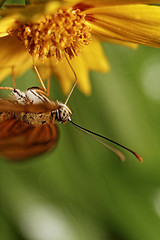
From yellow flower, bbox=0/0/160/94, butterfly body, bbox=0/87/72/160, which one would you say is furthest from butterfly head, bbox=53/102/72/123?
yellow flower, bbox=0/0/160/94

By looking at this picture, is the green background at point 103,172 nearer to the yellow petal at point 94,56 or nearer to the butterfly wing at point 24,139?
the yellow petal at point 94,56

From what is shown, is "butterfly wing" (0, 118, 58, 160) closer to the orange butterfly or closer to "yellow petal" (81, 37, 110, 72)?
the orange butterfly

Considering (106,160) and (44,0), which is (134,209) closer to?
(106,160)

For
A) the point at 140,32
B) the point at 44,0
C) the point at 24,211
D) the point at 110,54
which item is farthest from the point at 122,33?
the point at 24,211

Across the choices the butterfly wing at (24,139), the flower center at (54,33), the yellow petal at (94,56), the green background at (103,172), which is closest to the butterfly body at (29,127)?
the butterfly wing at (24,139)

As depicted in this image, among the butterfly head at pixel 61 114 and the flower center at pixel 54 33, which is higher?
the flower center at pixel 54 33

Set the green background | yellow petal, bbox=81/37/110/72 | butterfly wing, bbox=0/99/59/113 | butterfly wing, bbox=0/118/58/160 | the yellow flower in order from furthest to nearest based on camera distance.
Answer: the green background
yellow petal, bbox=81/37/110/72
butterfly wing, bbox=0/118/58/160
the yellow flower
butterfly wing, bbox=0/99/59/113

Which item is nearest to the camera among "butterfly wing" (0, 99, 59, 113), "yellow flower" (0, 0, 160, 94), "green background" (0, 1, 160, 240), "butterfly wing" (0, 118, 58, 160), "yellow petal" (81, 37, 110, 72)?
"butterfly wing" (0, 99, 59, 113)

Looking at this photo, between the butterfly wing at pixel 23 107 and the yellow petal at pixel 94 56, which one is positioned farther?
the yellow petal at pixel 94 56

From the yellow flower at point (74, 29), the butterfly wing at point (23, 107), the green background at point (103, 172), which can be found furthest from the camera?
the green background at point (103, 172)

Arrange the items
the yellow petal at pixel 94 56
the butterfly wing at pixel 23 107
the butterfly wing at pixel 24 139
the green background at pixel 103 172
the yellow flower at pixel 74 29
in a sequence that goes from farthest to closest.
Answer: the green background at pixel 103 172 < the yellow petal at pixel 94 56 < the butterfly wing at pixel 24 139 < the yellow flower at pixel 74 29 < the butterfly wing at pixel 23 107
